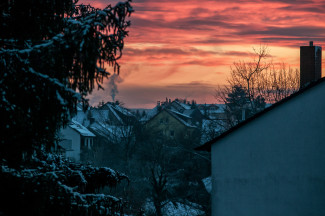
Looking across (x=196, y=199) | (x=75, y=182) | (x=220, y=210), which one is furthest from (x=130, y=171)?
(x=75, y=182)

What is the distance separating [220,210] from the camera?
57.8 feet

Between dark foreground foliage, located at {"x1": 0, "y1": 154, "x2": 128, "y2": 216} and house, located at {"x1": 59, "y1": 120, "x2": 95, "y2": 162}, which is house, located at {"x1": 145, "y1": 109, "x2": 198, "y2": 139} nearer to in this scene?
house, located at {"x1": 59, "y1": 120, "x2": 95, "y2": 162}

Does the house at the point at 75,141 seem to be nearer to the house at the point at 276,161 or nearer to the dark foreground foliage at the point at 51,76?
the house at the point at 276,161

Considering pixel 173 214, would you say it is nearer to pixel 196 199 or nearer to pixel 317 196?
pixel 196 199

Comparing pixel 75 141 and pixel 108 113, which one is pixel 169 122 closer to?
pixel 108 113

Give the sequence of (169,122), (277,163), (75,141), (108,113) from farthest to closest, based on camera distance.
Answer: (108,113), (169,122), (75,141), (277,163)

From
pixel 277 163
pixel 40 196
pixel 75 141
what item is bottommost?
pixel 75 141

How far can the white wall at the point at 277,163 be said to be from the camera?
15109 millimetres

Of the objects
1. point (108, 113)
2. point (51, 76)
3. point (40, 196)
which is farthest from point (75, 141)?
point (51, 76)

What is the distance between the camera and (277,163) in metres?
16.0

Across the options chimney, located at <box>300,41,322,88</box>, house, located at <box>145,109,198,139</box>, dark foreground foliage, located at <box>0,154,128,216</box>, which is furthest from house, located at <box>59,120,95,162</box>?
dark foreground foliage, located at <box>0,154,128,216</box>

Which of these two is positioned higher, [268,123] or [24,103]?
[24,103]

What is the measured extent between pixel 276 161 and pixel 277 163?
85 millimetres

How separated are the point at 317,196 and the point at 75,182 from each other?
1047cm
